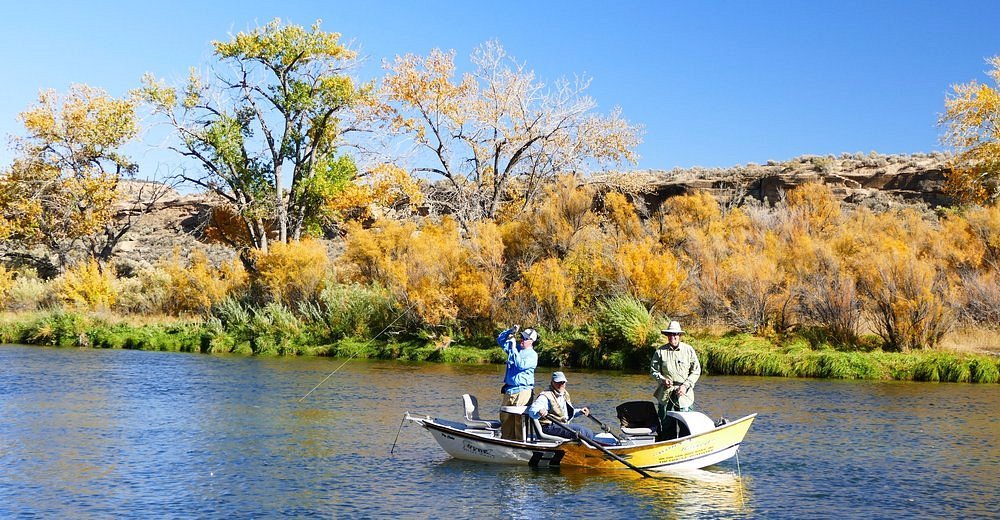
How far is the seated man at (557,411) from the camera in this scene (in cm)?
1582

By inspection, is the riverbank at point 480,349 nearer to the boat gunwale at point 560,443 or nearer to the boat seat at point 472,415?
the boat gunwale at point 560,443

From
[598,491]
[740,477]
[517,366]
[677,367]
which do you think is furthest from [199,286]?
[740,477]

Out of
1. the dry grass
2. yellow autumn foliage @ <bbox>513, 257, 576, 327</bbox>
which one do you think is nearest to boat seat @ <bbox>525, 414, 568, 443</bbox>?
yellow autumn foliage @ <bbox>513, 257, 576, 327</bbox>

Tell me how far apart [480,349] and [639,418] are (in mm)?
16962

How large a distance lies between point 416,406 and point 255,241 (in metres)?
26.0

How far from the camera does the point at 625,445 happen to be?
52.6 ft

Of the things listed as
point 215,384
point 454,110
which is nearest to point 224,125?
point 454,110

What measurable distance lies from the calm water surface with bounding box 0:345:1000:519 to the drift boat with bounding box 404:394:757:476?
224mm

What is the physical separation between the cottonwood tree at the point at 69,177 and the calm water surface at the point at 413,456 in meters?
22.8

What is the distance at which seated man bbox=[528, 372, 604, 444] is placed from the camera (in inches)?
623

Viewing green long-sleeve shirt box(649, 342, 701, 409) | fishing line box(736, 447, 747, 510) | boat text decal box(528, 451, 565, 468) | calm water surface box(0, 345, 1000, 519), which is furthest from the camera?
boat text decal box(528, 451, 565, 468)

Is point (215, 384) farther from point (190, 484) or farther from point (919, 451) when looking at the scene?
point (919, 451)

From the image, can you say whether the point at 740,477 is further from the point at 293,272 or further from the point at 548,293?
the point at 293,272

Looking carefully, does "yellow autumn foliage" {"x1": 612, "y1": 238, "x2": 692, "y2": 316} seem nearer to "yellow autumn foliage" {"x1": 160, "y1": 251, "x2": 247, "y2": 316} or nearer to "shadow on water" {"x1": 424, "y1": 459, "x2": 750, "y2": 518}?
"shadow on water" {"x1": 424, "y1": 459, "x2": 750, "y2": 518}
